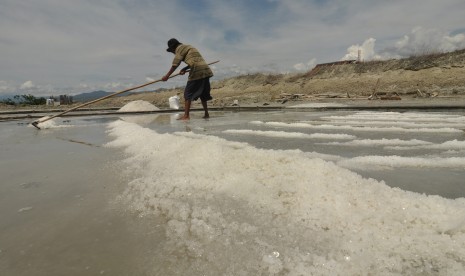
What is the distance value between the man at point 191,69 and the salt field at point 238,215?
4.03 metres

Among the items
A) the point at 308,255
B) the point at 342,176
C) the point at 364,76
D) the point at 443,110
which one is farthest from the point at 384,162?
the point at 364,76

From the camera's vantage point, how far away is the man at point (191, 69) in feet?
20.3

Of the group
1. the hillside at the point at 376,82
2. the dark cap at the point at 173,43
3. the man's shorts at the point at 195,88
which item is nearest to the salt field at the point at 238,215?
the man's shorts at the point at 195,88

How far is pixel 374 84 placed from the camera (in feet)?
55.9

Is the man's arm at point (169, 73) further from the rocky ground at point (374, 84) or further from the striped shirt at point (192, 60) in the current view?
the rocky ground at point (374, 84)

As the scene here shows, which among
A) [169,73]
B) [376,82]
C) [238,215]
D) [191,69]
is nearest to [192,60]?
[191,69]

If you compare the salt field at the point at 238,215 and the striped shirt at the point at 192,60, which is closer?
the salt field at the point at 238,215

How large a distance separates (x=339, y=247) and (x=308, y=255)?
0.39ft

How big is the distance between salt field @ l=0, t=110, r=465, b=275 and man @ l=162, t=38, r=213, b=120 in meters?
4.03

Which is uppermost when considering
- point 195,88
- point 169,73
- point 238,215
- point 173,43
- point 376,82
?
point 173,43

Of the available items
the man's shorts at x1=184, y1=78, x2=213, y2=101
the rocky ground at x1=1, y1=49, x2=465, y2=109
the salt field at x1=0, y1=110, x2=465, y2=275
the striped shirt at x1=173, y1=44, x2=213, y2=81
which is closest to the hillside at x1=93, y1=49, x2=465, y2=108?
the rocky ground at x1=1, y1=49, x2=465, y2=109

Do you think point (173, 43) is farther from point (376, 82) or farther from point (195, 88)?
point (376, 82)

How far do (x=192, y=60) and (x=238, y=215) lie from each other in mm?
5196

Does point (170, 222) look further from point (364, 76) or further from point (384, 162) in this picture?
point (364, 76)
